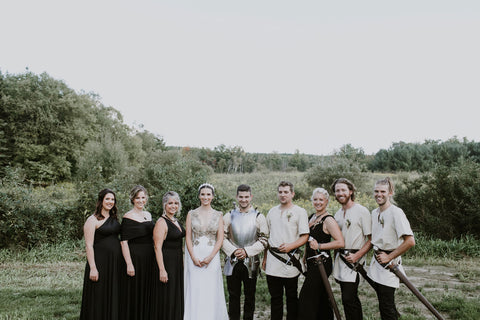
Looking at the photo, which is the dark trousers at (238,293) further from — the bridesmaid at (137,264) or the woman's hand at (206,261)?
the bridesmaid at (137,264)

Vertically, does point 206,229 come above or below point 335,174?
below

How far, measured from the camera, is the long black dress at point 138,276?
4.38 metres

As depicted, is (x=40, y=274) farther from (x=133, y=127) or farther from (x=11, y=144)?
(x=133, y=127)

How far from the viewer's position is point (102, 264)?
434cm

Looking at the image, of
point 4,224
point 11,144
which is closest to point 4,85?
point 11,144

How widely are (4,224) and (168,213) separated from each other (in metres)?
7.90

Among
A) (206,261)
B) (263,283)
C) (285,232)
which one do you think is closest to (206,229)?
(206,261)

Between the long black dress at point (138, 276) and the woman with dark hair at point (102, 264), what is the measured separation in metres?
0.12

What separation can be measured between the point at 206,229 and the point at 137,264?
3.26ft

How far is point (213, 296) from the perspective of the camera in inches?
176

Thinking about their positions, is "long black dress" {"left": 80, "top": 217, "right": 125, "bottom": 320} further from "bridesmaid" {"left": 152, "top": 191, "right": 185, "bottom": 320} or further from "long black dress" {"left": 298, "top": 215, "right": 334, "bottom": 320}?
"long black dress" {"left": 298, "top": 215, "right": 334, "bottom": 320}

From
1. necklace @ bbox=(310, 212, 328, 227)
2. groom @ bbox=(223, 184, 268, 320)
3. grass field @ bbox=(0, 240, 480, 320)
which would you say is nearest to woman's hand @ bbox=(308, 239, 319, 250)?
necklace @ bbox=(310, 212, 328, 227)

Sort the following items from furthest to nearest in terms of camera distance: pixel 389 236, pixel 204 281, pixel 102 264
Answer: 1. pixel 204 281
2. pixel 102 264
3. pixel 389 236

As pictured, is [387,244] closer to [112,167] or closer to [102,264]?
[102,264]
